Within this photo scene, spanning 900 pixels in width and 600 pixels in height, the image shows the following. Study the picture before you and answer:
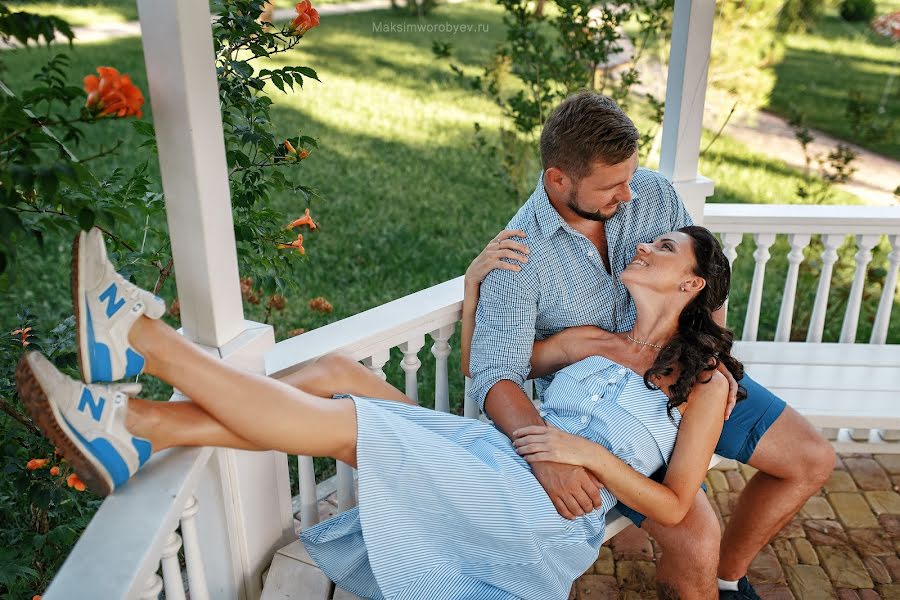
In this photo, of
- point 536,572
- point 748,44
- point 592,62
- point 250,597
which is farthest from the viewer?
point 748,44

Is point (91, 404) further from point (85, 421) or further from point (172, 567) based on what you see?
point (172, 567)

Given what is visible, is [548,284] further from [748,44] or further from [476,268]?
[748,44]

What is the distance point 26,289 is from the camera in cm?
428

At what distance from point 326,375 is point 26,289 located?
3.07 meters

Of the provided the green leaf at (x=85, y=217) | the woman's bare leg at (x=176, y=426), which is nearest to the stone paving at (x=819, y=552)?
the woman's bare leg at (x=176, y=426)

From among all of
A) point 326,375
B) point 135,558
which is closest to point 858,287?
point 326,375

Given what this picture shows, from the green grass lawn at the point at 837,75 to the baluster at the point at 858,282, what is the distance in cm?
441

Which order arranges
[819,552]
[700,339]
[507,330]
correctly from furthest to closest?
[819,552]
[507,330]
[700,339]

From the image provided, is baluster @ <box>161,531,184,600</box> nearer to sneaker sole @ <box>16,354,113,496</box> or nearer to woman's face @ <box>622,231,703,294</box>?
sneaker sole @ <box>16,354,113,496</box>

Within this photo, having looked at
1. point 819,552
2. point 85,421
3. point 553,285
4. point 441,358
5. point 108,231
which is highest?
point 108,231

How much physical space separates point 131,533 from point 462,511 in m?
0.72

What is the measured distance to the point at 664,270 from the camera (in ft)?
6.88

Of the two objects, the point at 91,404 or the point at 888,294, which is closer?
the point at 91,404

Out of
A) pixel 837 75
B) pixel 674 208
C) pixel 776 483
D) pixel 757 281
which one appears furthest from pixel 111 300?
pixel 837 75
